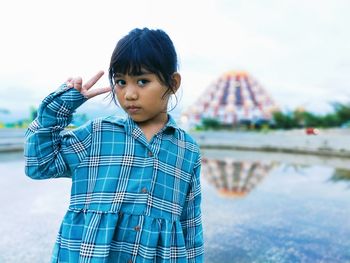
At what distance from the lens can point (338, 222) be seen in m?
2.89

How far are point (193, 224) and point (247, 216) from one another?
2085 mm

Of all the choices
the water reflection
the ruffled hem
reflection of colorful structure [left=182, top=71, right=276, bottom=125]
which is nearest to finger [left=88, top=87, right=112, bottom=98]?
the ruffled hem

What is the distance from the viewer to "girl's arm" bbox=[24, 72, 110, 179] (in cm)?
85

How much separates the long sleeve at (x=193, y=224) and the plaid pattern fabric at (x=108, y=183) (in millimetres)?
57

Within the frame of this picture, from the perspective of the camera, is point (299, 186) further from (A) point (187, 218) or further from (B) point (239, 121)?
(B) point (239, 121)

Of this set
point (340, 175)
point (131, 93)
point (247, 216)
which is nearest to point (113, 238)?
point (131, 93)

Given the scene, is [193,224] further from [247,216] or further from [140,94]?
[247,216]

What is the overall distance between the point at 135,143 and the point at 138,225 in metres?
0.19

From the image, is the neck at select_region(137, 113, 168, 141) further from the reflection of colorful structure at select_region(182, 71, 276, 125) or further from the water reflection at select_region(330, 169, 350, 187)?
the reflection of colorful structure at select_region(182, 71, 276, 125)

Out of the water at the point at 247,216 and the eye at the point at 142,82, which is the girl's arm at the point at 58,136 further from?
the water at the point at 247,216

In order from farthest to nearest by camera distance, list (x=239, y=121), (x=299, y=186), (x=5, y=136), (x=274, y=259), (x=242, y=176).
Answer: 1. (x=239, y=121)
2. (x=5, y=136)
3. (x=242, y=176)
4. (x=299, y=186)
5. (x=274, y=259)

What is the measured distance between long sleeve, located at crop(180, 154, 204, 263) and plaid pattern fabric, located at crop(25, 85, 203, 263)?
0.06 meters

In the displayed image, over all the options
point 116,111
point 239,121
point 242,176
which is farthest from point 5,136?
point 239,121

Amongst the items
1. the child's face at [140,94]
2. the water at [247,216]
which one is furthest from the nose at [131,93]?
the water at [247,216]
